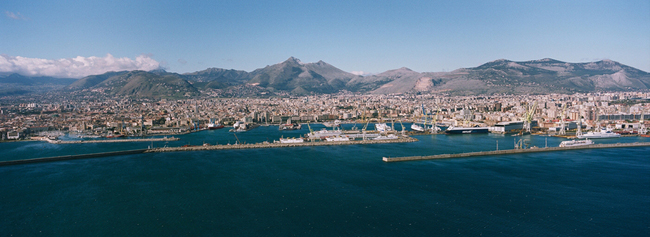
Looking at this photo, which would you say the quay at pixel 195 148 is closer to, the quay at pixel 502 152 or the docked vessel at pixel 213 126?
the quay at pixel 502 152

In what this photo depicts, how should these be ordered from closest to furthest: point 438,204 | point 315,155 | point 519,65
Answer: point 438,204
point 315,155
point 519,65

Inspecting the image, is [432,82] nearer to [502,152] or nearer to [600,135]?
[600,135]

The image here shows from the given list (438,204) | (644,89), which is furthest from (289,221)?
(644,89)

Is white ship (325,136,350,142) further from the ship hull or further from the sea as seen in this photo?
the ship hull

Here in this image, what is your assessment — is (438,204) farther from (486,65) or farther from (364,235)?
(486,65)

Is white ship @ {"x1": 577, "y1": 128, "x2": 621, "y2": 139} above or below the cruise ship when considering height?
below

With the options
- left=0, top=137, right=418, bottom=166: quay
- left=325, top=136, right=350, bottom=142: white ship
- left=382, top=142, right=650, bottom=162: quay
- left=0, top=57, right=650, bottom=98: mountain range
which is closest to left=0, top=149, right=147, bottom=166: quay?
left=0, top=137, right=418, bottom=166: quay

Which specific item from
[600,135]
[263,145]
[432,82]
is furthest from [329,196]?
[432,82]
